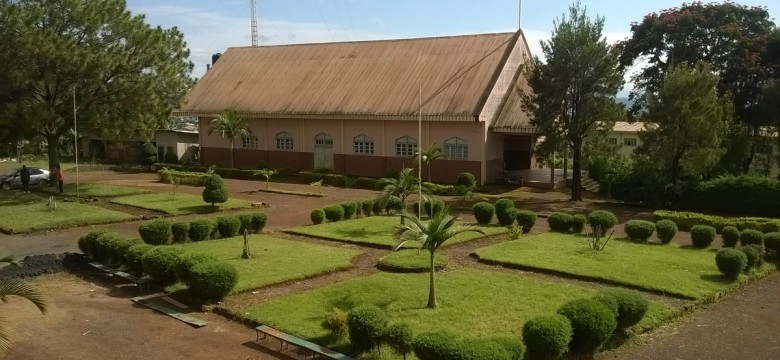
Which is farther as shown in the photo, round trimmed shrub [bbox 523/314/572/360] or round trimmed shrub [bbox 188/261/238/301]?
round trimmed shrub [bbox 188/261/238/301]

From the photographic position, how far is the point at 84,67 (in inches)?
1231

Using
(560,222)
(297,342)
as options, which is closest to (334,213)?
(560,222)

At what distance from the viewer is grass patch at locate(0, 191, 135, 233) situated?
2389cm

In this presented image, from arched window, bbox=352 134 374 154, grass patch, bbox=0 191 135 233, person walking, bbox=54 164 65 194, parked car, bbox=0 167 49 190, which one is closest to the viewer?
grass patch, bbox=0 191 135 233

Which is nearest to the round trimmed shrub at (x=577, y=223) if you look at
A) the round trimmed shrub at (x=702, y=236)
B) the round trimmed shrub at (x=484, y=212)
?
the round trimmed shrub at (x=484, y=212)

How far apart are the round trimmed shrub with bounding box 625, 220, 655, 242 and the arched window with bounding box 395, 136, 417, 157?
1745 centimetres

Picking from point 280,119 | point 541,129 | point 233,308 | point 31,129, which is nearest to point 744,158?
point 541,129

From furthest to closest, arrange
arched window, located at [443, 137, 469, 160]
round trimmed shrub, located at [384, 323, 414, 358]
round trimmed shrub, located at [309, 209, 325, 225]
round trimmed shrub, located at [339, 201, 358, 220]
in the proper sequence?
arched window, located at [443, 137, 469, 160]
round trimmed shrub, located at [339, 201, 358, 220]
round trimmed shrub, located at [309, 209, 325, 225]
round trimmed shrub, located at [384, 323, 414, 358]

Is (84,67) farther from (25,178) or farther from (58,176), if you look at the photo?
(25,178)

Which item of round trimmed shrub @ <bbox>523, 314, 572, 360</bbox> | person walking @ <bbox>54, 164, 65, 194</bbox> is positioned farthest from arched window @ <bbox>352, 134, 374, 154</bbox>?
round trimmed shrub @ <bbox>523, 314, 572, 360</bbox>

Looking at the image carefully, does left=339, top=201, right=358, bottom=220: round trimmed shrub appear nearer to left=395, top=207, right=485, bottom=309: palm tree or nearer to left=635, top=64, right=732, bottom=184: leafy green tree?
left=395, top=207, right=485, bottom=309: palm tree

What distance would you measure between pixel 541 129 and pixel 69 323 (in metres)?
24.0

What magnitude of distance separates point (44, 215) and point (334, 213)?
37.3 ft

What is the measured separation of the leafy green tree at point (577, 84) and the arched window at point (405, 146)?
8151 millimetres
